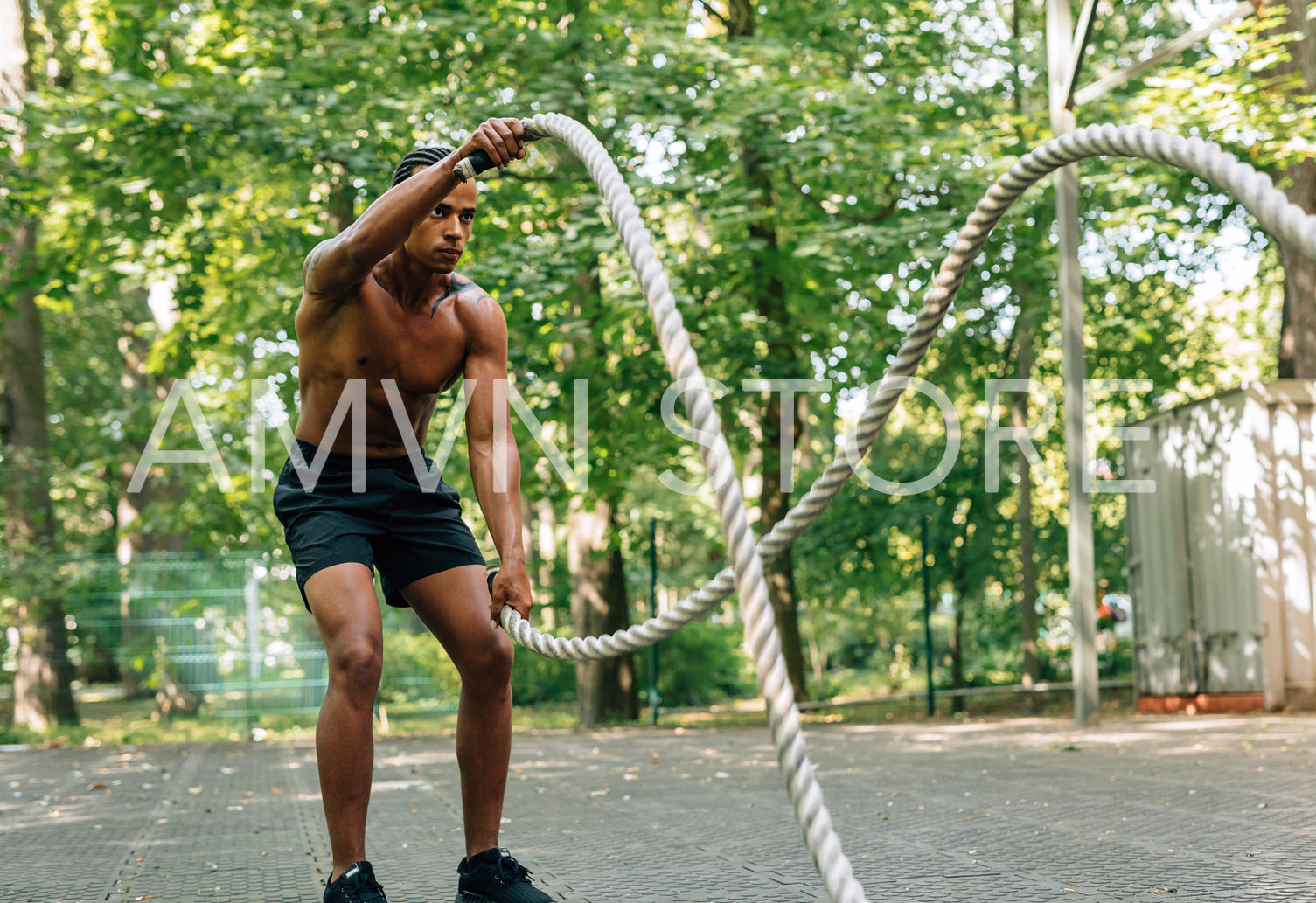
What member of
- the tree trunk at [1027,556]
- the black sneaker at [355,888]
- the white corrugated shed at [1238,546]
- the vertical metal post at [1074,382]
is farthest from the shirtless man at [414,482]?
the tree trunk at [1027,556]

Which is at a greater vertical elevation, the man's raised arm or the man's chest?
the man's raised arm

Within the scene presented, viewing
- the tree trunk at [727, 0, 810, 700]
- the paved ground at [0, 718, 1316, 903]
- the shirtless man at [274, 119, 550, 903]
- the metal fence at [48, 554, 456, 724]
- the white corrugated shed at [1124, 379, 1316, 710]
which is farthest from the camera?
the metal fence at [48, 554, 456, 724]

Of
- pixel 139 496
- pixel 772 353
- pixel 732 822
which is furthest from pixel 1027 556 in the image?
pixel 139 496

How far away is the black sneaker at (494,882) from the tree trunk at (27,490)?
11732mm

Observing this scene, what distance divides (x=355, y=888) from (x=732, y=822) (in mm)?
2700

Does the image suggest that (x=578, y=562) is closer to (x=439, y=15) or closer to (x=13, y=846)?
(x=439, y=15)

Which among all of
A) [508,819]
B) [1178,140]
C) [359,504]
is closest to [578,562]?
[508,819]

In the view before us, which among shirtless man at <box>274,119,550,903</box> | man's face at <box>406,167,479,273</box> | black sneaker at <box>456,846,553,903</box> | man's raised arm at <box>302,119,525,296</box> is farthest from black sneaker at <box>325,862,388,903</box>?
man's face at <box>406,167,479,273</box>

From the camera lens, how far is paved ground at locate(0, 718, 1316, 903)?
159 inches

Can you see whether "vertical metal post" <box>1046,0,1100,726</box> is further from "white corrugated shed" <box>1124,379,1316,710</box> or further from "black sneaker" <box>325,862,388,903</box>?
"black sneaker" <box>325,862,388,903</box>

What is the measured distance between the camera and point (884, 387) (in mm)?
3572

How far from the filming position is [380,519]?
3.47 metres

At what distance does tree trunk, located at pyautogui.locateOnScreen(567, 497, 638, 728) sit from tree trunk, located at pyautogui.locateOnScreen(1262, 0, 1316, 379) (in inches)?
294

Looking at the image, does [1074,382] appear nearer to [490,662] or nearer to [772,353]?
[772,353]
